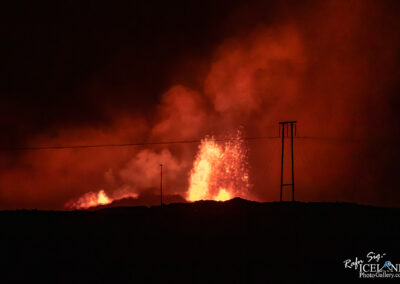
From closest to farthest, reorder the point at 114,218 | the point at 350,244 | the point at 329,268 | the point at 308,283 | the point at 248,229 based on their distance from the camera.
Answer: the point at 308,283 < the point at 329,268 < the point at 350,244 < the point at 248,229 < the point at 114,218

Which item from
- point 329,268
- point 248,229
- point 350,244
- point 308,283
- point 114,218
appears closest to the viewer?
point 308,283

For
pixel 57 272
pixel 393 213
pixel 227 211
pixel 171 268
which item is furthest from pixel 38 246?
pixel 393 213

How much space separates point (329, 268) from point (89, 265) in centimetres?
1770

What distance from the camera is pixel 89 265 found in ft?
95.8

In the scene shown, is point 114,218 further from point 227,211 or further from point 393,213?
point 393,213

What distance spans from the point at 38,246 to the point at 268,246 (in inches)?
762

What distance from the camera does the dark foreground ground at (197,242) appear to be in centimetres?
2761

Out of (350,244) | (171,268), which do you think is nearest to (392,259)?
(350,244)

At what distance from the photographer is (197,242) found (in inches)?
1314

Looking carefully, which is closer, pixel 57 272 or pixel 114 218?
pixel 57 272

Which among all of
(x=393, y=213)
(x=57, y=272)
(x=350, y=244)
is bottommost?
(x=57, y=272)

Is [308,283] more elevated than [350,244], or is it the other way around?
[350,244]

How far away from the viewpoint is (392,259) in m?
28.9

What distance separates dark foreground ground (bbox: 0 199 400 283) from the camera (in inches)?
1087
